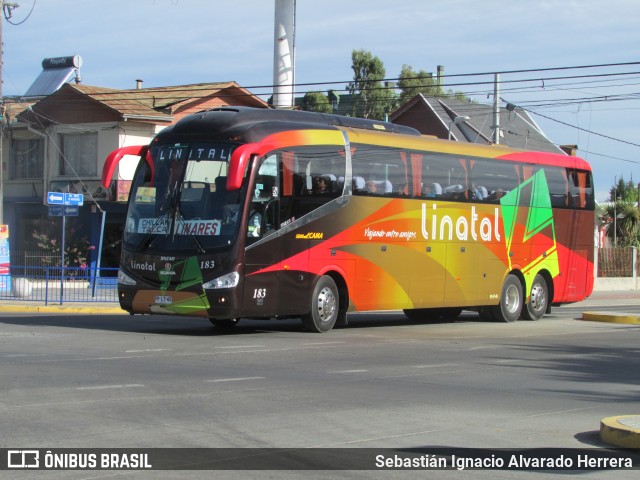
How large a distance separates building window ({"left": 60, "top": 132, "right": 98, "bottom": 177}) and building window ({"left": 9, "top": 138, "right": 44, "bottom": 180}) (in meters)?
1.59

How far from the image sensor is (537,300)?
83.7 feet

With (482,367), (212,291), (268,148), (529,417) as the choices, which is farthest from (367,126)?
(529,417)

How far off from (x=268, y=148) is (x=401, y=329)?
6.27 metres

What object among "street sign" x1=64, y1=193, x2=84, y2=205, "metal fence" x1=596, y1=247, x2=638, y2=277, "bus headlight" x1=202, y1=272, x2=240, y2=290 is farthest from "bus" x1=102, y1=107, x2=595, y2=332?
"metal fence" x1=596, y1=247, x2=638, y2=277

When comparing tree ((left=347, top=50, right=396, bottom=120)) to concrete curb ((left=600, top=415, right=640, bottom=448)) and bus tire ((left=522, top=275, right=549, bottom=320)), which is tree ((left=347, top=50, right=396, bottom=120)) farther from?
concrete curb ((left=600, top=415, right=640, bottom=448))

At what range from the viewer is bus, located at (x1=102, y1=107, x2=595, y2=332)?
1742 cm

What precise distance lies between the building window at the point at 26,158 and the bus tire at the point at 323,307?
26.9 metres

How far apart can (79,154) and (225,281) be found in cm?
2616

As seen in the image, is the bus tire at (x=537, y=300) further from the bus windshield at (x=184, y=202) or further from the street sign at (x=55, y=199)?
the street sign at (x=55, y=199)

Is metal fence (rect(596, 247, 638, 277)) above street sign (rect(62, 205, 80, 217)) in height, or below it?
below

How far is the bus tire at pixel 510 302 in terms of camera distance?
958 inches

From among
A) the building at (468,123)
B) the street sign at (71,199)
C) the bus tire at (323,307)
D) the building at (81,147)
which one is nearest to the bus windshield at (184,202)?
the bus tire at (323,307)

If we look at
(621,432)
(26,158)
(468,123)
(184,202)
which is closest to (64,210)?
(184,202)

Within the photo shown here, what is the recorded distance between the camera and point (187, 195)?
17.6 metres
